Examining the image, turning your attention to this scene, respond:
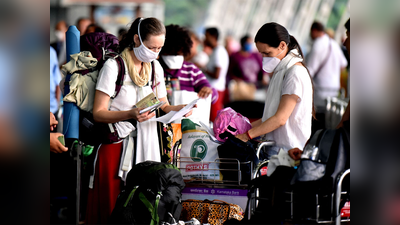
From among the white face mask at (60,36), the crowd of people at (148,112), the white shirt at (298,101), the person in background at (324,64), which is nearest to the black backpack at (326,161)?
the crowd of people at (148,112)

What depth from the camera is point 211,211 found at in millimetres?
3240

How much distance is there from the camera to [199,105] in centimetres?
465

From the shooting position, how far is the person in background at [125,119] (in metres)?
3.47

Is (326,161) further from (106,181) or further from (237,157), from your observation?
(106,181)

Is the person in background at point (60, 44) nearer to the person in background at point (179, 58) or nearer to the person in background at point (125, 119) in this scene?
the person in background at point (179, 58)

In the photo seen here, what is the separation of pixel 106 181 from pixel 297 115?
5.14 feet

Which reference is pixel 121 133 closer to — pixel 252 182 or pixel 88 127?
pixel 88 127

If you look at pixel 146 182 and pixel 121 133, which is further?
pixel 121 133

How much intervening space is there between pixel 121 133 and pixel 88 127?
0.88ft

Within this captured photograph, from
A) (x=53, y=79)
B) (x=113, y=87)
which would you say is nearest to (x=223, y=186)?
(x=113, y=87)

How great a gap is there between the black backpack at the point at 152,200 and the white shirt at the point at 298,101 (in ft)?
2.96

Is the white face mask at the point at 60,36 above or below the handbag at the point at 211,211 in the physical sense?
above
